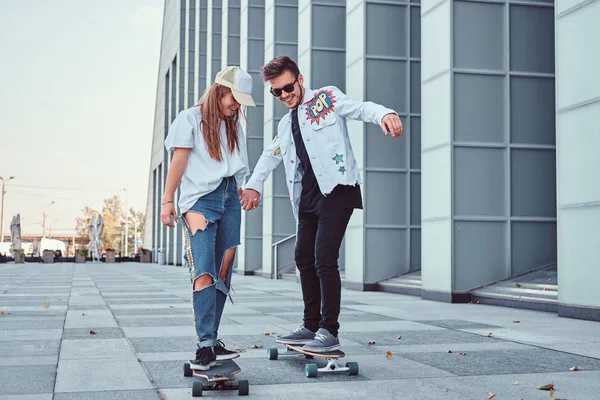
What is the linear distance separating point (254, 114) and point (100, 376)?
65.6 feet

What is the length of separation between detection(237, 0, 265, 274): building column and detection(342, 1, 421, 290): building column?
9.34m

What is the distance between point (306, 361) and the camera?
4883 mm

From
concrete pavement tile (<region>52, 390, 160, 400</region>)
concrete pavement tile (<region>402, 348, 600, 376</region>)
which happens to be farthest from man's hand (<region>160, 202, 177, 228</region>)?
concrete pavement tile (<region>402, 348, 600, 376</region>)

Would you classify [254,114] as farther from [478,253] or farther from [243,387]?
[243,387]

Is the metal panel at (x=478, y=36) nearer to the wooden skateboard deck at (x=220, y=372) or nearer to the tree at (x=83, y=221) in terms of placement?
the wooden skateboard deck at (x=220, y=372)

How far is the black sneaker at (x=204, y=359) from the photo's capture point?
13.3ft

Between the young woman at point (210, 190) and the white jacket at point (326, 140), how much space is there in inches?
16.2

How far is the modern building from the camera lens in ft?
26.9

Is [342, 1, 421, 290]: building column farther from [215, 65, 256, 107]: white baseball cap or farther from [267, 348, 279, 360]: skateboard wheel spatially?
[215, 65, 256, 107]: white baseball cap

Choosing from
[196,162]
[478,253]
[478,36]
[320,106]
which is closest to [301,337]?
[196,162]

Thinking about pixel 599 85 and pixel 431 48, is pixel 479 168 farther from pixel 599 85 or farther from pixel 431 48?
pixel 599 85

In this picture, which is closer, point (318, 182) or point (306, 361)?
point (318, 182)

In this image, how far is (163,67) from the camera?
5781cm

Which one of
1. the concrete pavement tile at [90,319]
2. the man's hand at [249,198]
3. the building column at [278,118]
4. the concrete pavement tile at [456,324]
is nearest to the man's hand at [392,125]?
the man's hand at [249,198]
